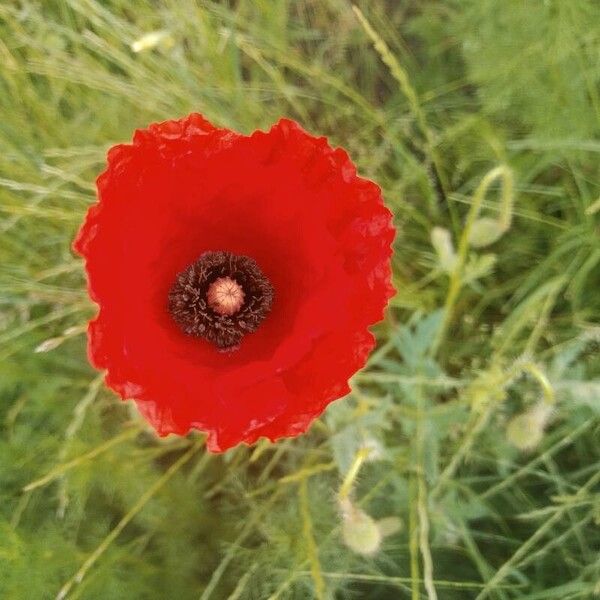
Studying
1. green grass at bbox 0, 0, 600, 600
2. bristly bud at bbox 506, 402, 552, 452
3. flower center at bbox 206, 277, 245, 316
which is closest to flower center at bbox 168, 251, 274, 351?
flower center at bbox 206, 277, 245, 316

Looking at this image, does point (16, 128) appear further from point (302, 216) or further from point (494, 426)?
point (494, 426)

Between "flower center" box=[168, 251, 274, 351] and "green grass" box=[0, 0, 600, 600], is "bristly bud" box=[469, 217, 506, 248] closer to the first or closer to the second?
"green grass" box=[0, 0, 600, 600]

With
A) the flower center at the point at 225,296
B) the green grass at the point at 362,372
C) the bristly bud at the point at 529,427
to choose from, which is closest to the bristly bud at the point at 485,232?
the green grass at the point at 362,372

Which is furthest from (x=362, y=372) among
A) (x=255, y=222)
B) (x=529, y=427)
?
(x=255, y=222)

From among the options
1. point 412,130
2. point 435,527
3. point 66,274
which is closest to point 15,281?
point 66,274

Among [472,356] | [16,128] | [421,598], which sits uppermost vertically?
[16,128]

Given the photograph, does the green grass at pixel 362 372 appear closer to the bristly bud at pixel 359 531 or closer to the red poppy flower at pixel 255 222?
A: the bristly bud at pixel 359 531
